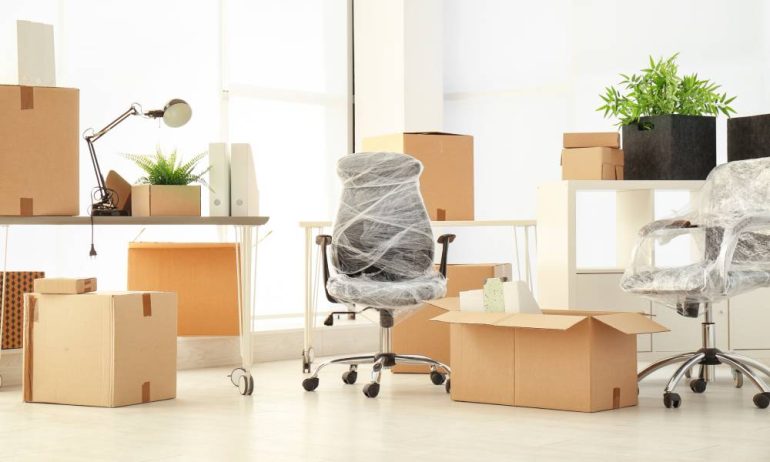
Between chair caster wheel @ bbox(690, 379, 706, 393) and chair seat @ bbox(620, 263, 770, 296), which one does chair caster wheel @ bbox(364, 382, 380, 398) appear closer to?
chair seat @ bbox(620, 263, 770, 296)

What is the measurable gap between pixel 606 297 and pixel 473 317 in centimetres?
105

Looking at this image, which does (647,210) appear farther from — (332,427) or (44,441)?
(44,441)

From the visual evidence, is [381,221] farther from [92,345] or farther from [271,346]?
[271,346]

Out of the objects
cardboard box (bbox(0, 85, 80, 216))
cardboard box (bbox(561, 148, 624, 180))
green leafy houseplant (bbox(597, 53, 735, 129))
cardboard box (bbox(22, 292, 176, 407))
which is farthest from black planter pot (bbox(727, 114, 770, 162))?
cardboard box (bbox(0, 85, 80, 216))

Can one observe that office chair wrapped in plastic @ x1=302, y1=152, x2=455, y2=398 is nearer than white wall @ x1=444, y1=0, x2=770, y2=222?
Yes

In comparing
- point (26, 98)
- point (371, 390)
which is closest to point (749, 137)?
point (371, 390)

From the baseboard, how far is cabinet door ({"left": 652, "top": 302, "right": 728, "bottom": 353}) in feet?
5.99

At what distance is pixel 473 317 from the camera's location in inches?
161

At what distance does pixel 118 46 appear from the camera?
5617mm

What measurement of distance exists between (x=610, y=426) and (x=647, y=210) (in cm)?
184

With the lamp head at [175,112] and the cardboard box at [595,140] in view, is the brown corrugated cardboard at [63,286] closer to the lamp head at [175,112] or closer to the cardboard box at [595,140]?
the lamp head at [175,112]

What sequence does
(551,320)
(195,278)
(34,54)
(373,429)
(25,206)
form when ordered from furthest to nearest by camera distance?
(195,278) < (34,54) < (25,206) < (551,320) < (373,429)

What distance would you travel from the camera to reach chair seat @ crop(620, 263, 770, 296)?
402 cm

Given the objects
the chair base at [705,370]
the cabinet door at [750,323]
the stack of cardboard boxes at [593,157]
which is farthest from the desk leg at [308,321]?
the cabinet door at [750,323]
